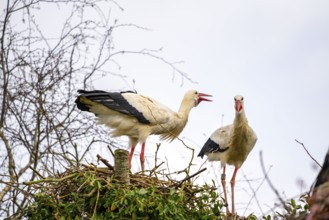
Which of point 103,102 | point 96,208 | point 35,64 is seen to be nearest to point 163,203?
point 96,208

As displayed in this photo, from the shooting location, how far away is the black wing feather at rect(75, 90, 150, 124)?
6.68m

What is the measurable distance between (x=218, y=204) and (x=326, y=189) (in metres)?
3.55

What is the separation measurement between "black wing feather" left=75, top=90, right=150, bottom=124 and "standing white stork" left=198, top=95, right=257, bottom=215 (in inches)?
41.7

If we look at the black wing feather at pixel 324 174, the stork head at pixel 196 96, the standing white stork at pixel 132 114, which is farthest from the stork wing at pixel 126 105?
the black wing feather at pixel 324 174

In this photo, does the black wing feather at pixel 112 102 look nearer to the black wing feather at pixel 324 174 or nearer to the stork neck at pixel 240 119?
the stork neck at pixel 240 119

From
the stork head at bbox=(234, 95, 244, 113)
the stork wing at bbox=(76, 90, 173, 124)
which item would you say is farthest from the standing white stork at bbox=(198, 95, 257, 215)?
the stork wing at bbox=(76, 90, 173, 124)

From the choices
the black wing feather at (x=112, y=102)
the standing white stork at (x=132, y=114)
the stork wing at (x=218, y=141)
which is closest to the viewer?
the black wing feather at (x=112, y=102)

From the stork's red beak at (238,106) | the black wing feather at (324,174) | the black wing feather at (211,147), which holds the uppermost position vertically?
the stork's red beak at (238,106)

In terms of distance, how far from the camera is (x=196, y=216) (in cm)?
509

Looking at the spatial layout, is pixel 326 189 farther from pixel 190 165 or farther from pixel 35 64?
pixel 35 64

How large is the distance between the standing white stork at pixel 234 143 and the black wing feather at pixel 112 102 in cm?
106

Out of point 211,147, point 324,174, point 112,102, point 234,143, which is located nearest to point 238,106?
point 234,143

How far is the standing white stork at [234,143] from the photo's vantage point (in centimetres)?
746

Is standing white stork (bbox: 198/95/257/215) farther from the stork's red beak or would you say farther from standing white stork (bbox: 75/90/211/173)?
standing white stork (bbox: 75/90/211/173)
